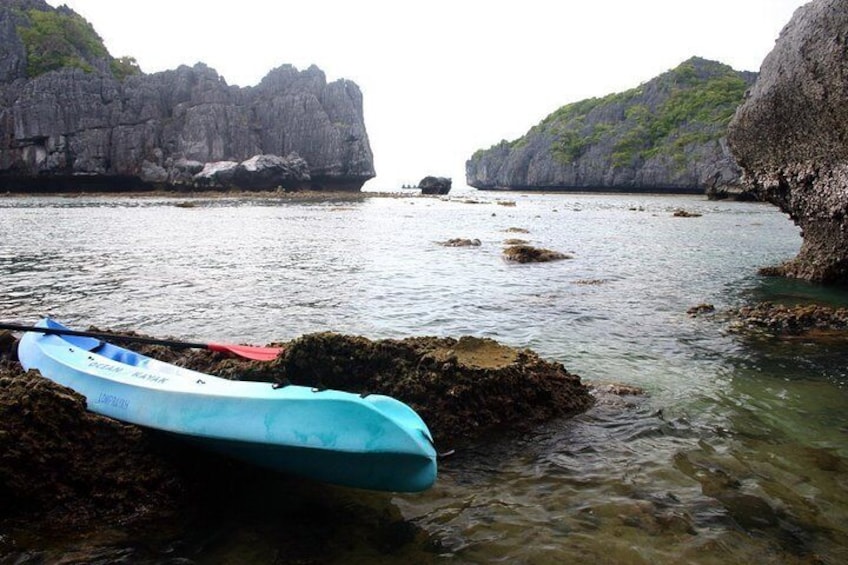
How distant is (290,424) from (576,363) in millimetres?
4776

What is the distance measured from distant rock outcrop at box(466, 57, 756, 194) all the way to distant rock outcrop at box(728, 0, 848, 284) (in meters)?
71.1

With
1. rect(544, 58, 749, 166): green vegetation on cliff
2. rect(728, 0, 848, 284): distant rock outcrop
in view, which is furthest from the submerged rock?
rect(544, 58, 749, 166): green vegetation on cliff

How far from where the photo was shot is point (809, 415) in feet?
18.3

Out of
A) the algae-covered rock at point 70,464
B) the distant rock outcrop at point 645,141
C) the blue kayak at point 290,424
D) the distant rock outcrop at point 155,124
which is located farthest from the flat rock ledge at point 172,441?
the distant rock outcrop at point 645,141

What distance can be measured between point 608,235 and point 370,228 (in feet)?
42.2

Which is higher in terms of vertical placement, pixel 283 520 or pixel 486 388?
pixel 486 388

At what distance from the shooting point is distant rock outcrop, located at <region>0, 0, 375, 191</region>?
6919 centimetres

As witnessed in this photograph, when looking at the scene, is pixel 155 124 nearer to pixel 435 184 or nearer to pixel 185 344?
pixel 435 184

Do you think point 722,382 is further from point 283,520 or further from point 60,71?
point 60,71

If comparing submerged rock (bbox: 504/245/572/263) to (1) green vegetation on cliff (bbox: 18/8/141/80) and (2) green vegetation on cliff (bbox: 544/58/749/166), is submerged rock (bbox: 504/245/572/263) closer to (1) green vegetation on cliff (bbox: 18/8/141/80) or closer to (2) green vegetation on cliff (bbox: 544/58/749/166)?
(1) green vegetation on cliff (bbox: 18/8/141/80)

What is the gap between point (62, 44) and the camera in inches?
3260

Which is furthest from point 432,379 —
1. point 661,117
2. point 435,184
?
point 661,117

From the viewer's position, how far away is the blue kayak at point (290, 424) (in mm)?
3553

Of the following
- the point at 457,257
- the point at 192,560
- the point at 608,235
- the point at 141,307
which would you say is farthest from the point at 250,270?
the point at 608,235
